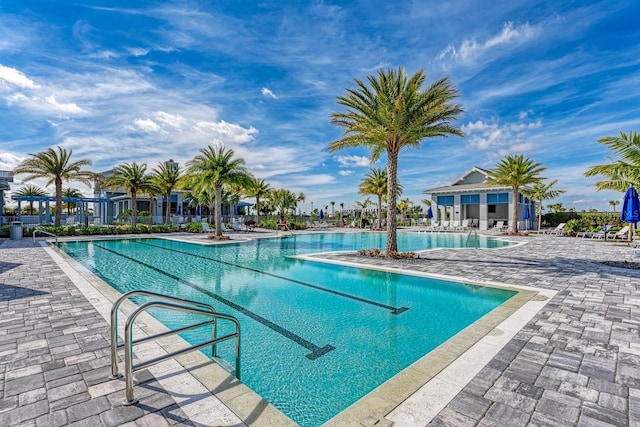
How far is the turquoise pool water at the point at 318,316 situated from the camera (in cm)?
358

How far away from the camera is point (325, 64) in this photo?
15.4m

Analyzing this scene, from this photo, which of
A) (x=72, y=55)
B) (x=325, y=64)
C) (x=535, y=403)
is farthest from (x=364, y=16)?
(x=535, y=403)

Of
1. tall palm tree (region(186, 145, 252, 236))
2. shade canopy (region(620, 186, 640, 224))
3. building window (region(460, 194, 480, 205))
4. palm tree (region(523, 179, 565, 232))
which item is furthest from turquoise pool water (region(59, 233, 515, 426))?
palm tree (region(523, 179, 565, 232))

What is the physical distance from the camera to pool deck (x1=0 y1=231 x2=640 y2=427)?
249 centimetres

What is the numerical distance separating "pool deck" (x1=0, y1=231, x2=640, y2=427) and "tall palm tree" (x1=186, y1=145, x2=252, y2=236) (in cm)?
1500

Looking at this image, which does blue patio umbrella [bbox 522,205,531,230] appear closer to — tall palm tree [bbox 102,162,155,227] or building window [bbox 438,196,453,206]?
building window [bbox 438,196,453,206]

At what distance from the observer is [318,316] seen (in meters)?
5.91

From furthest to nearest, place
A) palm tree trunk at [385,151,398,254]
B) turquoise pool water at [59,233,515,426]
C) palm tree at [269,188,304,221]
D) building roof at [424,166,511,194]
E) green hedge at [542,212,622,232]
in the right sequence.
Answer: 1. palm tree at [269,188,304,221]
2. building roof at [424,166,511,194]
3. green hedge at [542,212,622,232]
4. palm tree trunk at [385,151,398,254]
5. turquoise pool water at [59,233,515,426]

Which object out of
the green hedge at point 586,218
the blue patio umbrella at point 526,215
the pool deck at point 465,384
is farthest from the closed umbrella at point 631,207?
the blue patio umbrella at point 526,215

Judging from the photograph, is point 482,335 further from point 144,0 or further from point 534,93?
point 534,93

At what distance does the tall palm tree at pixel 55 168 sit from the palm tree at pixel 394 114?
23.3m

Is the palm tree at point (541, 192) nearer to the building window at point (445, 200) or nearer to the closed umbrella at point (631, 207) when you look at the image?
the building window at point (445, 200)

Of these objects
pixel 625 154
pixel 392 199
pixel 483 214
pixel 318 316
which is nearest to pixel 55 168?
pixel 392 199

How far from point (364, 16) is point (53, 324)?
13.0m
